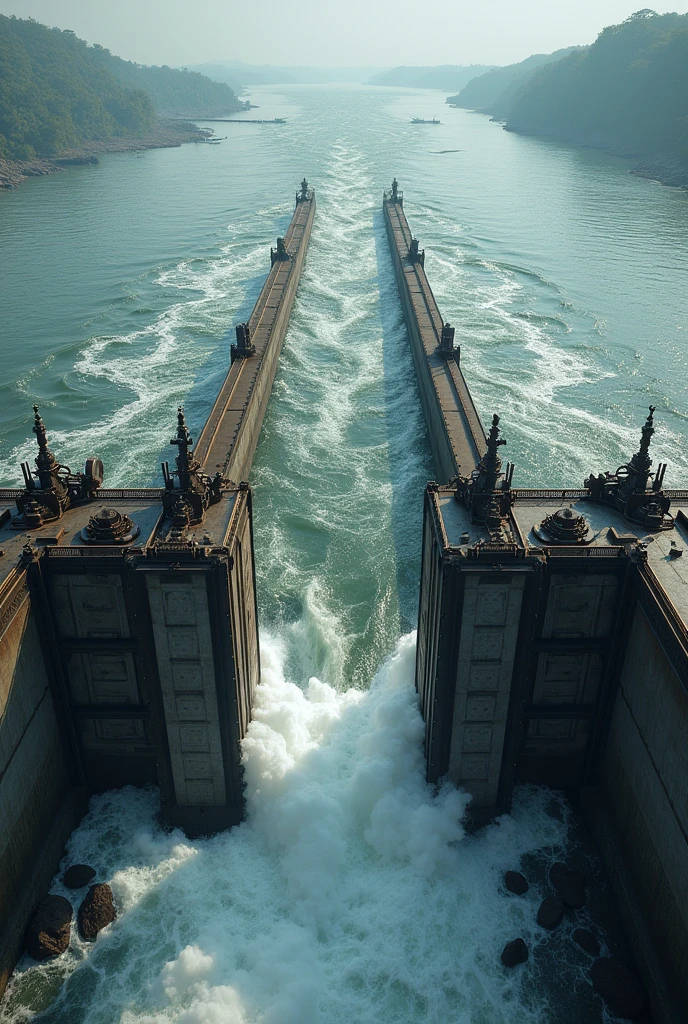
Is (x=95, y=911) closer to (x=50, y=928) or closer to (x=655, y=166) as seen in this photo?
(x=50, y=928)

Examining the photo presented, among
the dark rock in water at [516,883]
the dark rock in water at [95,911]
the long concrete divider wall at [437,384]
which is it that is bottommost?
the dark rock in water at [95,911]

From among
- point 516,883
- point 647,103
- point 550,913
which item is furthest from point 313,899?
point 647,103

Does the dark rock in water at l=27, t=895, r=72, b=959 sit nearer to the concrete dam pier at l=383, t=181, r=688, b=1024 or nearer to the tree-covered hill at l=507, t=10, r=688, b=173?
the concrete dam pier at l=383, t=181, r=688, b=1024

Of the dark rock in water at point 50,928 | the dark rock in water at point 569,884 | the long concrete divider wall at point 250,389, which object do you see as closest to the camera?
the dark rock in water at point 50,928

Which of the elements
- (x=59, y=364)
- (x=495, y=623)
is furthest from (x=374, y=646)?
(x=59, y=364)

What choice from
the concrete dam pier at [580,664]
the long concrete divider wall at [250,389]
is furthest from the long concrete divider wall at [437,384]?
the concrete dam pier at [580,664]

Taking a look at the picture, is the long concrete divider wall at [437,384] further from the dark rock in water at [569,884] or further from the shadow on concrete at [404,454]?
the dark rock in water at [569,884]
